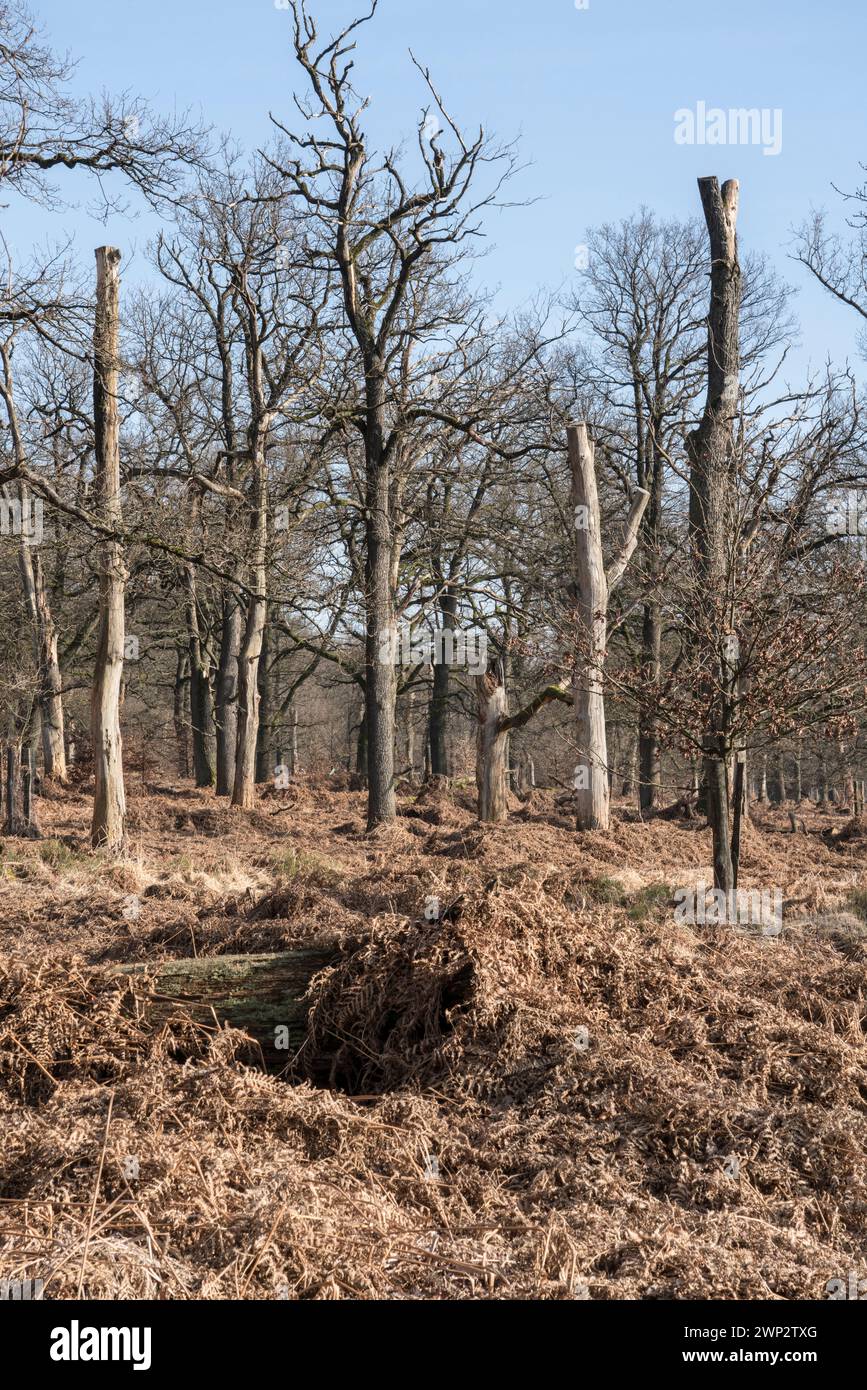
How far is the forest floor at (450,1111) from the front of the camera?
392 centimetres

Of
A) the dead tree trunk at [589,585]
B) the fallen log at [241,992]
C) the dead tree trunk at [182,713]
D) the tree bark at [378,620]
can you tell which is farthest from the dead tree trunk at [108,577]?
the dead tree trunk at [182,713]

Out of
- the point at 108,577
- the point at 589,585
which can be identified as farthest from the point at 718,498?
the point at 108,577

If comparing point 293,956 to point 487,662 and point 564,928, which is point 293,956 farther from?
point 487,662

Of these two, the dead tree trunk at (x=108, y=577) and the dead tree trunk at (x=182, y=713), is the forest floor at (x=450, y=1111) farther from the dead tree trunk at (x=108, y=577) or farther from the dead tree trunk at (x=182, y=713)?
the dead tree trunk at (x=182, y=713)

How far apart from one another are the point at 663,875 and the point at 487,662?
590cm

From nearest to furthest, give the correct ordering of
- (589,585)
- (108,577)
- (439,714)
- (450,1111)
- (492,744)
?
(450,1111) → (108,577) → (589,585) → (492,744) → (439,714)

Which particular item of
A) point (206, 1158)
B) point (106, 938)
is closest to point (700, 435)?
point (106, 938)

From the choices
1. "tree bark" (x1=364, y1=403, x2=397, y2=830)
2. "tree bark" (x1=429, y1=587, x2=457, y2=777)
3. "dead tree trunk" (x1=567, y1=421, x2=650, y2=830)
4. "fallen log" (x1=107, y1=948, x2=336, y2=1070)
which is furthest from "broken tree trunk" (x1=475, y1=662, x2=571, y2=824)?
"fallen log" (x1=107, y1=948, x2=336, y2=1070)

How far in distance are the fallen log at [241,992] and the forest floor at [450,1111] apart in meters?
0.13

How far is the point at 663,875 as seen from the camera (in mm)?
11742

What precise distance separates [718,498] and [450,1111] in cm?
715

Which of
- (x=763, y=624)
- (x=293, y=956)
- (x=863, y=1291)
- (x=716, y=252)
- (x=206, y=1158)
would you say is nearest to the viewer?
(x=863, y=1291)

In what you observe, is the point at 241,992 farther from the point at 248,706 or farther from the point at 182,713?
the point at 182,713

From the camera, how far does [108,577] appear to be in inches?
567
